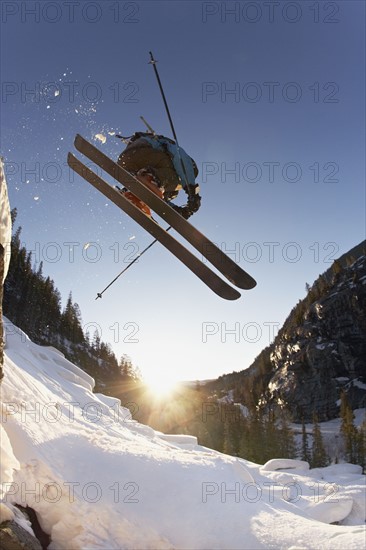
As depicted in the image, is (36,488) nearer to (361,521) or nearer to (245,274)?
(245,274)

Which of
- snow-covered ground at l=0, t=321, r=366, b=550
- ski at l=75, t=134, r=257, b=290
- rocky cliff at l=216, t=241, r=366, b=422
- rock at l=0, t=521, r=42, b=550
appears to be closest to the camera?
rock at l=0, t=521, r=42, b=550

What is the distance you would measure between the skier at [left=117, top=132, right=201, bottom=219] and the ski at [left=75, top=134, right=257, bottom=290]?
1.72 feet

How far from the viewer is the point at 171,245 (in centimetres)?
560

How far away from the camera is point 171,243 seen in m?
5.60

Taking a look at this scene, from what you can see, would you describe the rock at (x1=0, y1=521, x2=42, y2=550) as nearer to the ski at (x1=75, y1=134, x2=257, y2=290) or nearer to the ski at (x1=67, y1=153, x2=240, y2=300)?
the ski at (x1=67, y1=153, x2=240, y2=300)

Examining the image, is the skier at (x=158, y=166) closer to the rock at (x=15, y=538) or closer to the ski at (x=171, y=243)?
the ski at (x=171, y=243)

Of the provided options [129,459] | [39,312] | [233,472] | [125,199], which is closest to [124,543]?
[129,459]

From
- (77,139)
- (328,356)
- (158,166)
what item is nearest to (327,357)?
(328,356)

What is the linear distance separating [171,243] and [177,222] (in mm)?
360

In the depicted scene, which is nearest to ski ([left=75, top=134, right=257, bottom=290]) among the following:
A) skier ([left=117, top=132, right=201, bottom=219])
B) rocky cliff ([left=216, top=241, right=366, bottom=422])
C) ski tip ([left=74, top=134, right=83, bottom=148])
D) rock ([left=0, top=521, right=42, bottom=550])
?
ski tip ([left=74, top=134, right=83, bottom=148])

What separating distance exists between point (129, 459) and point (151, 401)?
71783 mm

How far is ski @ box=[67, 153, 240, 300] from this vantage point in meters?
5.29

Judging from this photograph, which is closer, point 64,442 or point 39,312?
point 64,442

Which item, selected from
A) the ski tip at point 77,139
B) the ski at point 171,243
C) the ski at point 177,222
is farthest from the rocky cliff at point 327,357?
the ski tip at point 77,139
